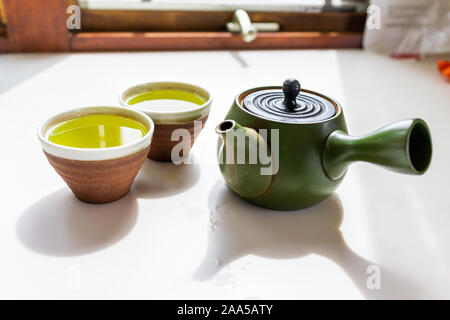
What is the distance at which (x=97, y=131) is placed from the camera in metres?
0.63

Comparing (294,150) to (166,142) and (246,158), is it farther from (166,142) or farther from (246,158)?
(166,142)

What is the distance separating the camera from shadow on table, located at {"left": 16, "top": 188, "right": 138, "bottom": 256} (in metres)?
0.55

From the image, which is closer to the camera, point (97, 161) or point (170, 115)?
point (97, 161)

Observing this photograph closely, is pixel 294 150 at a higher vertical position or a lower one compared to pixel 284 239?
higher

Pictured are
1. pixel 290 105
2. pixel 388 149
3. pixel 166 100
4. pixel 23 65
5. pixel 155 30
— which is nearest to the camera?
pixel 388 149

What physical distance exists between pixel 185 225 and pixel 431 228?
1.18 ft

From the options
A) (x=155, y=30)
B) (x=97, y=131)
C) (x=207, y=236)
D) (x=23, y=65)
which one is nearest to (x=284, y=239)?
(x=207, y=236)

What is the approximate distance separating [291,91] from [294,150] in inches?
3.6

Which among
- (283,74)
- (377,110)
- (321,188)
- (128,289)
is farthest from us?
(283,74)

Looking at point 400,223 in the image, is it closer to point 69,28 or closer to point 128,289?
point 128,289

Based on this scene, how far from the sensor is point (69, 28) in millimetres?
1300

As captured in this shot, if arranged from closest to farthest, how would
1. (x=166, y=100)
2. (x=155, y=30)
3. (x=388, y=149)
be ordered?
1. (x=388, y=149)
2. (x=166, y=100)
3. (x=155, y=30)

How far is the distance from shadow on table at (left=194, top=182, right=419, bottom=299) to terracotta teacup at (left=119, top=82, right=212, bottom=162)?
0.36 ft

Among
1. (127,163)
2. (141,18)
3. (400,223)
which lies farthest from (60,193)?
(141,18)
